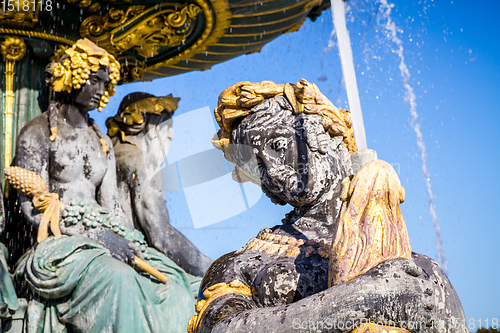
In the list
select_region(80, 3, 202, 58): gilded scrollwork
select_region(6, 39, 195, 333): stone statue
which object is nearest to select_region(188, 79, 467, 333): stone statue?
select_region(6, 39, 195, 333): stone statue

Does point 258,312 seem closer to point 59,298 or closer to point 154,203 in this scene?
point 59,298

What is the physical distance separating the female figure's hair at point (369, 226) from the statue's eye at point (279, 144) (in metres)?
0.39

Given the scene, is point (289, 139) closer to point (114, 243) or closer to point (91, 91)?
point (114, 243)

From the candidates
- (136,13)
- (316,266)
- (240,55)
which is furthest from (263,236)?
(240,55)

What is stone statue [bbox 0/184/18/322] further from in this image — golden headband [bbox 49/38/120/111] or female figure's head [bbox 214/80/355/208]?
female figure's head [bbox 214/80/355/208]

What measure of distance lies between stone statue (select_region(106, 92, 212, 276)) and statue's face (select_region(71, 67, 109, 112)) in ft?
2.45

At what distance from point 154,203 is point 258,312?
12.7ft

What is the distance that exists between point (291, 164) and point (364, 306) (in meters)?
0.67

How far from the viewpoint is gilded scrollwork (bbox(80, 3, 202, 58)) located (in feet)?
17.8

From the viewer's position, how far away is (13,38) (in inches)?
196

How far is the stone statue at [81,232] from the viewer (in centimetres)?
412

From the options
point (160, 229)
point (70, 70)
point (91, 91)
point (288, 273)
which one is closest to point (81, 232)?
point (160, 229)

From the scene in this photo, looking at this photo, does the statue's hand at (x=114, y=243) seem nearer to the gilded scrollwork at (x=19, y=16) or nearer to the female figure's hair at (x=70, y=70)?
the female figure's hair at (x=70, y=70)

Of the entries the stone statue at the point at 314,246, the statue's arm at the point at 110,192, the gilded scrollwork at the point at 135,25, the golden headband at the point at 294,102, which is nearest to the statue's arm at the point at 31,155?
the statue's arm at the point at 110,192
